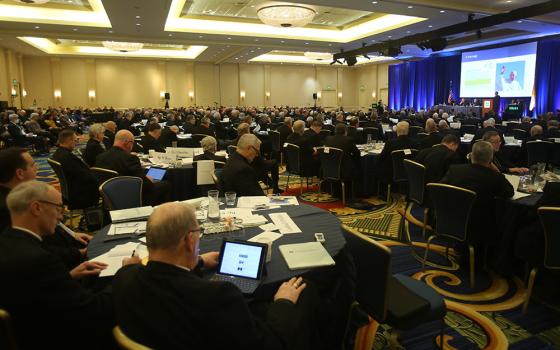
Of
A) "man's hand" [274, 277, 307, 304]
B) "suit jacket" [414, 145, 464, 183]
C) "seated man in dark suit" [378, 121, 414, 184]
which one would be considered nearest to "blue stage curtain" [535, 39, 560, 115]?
"seated man in dark suit" [378, 121, 414, 184]

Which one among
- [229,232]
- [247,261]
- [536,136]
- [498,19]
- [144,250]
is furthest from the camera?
[498,19]

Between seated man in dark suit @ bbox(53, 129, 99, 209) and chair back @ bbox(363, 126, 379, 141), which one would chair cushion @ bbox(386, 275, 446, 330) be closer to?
seated man in dark suit @ bbox(53, 129, 99, 209)

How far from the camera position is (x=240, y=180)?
391 centimetres

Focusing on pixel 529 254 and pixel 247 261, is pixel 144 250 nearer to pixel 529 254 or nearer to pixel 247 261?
pixel 247 261

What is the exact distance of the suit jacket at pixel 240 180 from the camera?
391 cm

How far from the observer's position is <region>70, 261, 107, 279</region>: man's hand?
2.05m

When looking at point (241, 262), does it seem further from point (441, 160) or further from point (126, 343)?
point (441, 160)

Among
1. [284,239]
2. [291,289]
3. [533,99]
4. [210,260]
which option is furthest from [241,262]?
[533,99]

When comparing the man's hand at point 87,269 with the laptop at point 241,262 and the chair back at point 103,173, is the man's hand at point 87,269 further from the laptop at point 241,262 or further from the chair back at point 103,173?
the chair back at point 103,173

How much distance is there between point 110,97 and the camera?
76.9ft

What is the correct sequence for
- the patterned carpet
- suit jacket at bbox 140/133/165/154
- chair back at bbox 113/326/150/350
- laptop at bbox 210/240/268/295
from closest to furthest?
1. chair back at bbox 113/326/150/350
2. laptop at bbox 210/240/268/295
3. the patterned carpet
4. suit jacket at bbox 140/133/165/154

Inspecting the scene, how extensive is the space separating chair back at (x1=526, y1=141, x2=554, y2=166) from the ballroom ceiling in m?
3.50

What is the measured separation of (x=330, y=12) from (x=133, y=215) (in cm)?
1134

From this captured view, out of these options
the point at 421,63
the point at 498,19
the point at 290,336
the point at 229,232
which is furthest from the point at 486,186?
the point at 421,63
